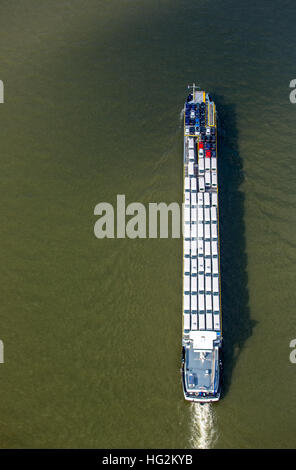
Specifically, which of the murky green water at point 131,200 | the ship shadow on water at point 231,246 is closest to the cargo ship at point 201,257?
the ship shadow on water at point 231,246

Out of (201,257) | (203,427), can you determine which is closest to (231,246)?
(201,257)

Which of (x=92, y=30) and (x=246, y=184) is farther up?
(x=92, y=30)

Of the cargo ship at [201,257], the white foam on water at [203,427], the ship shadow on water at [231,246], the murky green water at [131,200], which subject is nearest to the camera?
the white foam on water at [203,427]

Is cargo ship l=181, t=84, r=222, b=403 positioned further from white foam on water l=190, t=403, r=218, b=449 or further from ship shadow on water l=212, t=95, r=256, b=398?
ship shadow on water l=212, t=95, r=256, b=398

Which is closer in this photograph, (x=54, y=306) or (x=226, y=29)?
(x=54, y=306)

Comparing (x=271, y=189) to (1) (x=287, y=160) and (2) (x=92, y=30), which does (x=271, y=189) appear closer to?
(1) (x=287, y=160)

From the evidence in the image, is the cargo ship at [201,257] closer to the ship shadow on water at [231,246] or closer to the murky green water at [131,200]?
the ship shadow on water at [231,246]

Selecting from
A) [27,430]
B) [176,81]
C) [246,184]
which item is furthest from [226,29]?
[27,430]
